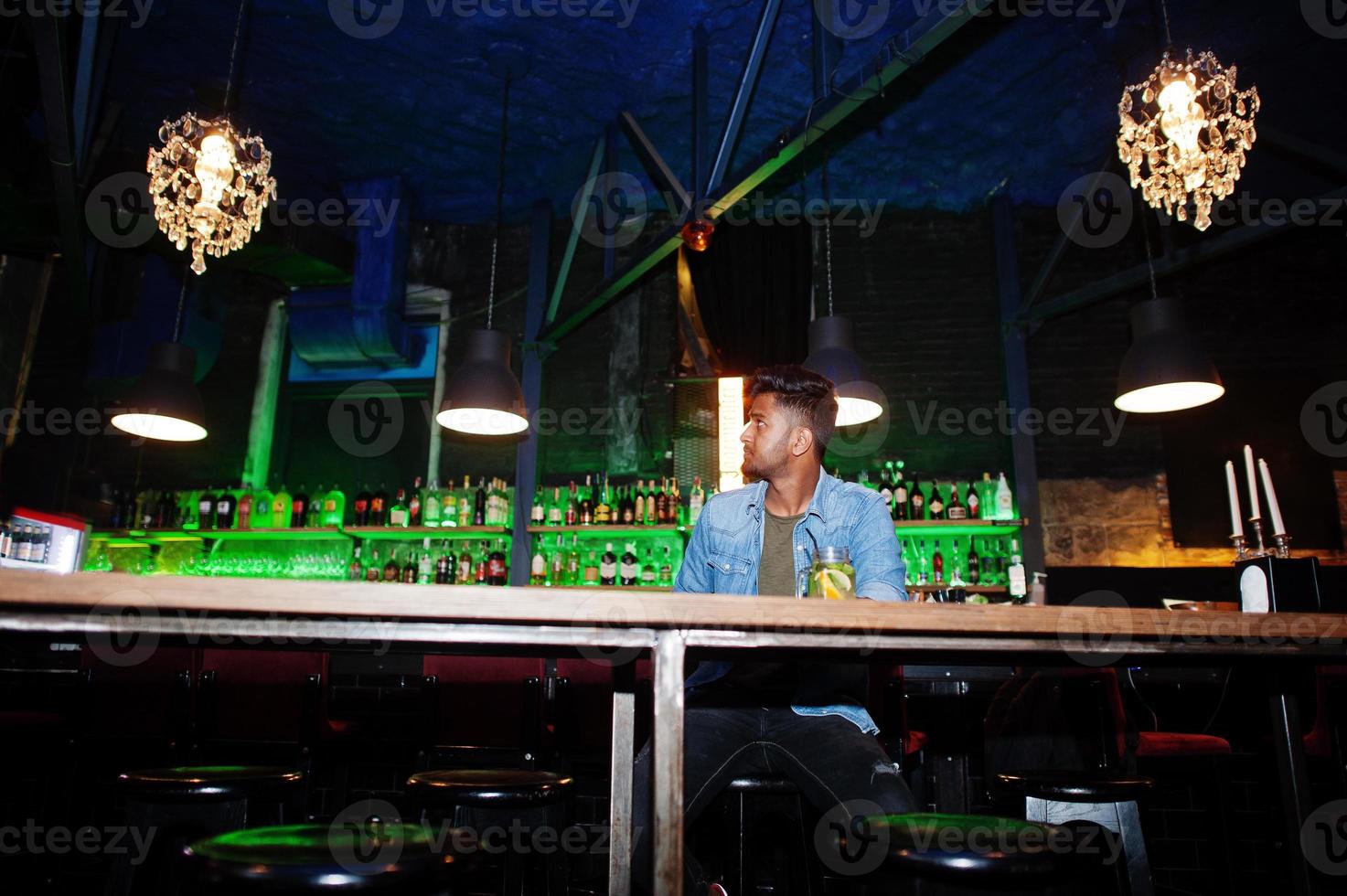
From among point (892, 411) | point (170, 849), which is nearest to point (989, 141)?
point (892, 411)

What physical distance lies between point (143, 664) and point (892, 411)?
15.4ft

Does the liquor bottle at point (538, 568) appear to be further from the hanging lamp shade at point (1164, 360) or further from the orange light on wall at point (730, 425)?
the hanging lamp shade at point (1164, 360)

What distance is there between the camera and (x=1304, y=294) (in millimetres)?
5824

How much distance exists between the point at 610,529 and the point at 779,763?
3735 millimetres

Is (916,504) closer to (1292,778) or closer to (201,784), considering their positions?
(1292,778)

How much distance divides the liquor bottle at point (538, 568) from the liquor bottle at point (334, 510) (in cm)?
137

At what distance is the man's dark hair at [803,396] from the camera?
2352mm

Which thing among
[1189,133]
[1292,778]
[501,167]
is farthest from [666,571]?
[1292,778]

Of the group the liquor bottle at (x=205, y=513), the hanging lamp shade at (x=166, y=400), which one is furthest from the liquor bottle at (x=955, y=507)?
the liquor bottle at (x=205, y=513)

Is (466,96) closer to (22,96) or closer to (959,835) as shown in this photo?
(22,96)

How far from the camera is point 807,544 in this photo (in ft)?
7.41

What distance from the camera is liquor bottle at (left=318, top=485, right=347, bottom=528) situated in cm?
602

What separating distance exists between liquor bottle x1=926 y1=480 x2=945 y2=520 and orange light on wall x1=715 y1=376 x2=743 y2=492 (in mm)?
1301

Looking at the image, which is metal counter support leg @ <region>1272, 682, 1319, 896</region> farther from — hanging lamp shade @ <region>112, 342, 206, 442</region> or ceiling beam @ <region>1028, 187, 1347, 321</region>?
hanging lamp shade @ <region>112, 342, 206, 442</region>
